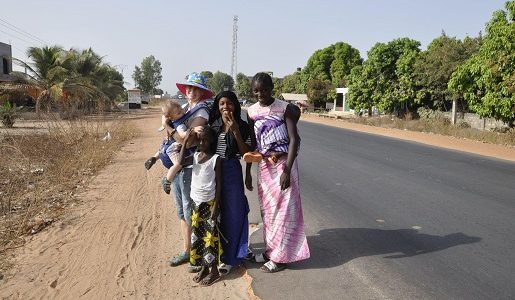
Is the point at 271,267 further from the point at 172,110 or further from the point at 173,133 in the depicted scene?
the point at 172,110

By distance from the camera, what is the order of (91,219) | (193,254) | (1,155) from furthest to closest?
1. (1,155)
2. (91,219)
3. (193,254)

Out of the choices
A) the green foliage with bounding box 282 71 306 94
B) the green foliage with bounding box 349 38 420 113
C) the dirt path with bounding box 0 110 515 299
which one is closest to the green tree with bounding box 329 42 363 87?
the green foliage with bounding box 282 71 306 94

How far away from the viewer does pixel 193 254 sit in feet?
13.0

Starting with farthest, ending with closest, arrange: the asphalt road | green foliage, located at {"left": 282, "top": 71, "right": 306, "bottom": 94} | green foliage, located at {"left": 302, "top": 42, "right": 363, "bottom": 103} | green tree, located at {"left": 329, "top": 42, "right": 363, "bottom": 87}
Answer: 1. green foliage, located at {"left": 282, "top": 71, "right": 306, "bottom": 94}
2. green tree, located at {"left": 329, "top": 42, "right": 363, "bottom": 87}
3. green foliage, located at {"left": 302, "top": 42, "right": 363, "bottom": 103}
4. the asphalt road

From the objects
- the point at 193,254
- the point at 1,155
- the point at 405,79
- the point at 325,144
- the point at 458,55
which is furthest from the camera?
the point at 405,79

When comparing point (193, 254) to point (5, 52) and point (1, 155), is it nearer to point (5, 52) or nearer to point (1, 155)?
point (1, 155)

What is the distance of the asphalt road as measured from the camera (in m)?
3.84

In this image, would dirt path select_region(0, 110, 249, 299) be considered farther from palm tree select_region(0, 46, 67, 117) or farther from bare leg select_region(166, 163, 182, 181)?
palm tree select_region(0, 46, 67, 117)

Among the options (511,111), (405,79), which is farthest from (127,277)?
(405,79)

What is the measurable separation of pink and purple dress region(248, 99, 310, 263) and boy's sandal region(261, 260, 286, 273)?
0.05m

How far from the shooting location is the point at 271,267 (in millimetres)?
4086

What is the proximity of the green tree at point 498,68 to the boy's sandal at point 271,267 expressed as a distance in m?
14.3

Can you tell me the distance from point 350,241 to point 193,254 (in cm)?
196

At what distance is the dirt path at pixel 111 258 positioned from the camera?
12.5 ft
